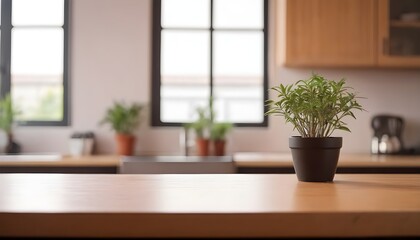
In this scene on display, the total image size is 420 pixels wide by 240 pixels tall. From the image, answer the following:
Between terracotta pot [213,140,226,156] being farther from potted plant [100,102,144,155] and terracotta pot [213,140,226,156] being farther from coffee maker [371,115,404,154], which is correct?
coffee maker [371,115,404,154]

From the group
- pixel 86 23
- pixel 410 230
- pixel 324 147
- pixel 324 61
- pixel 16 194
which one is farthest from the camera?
pixel 86 23

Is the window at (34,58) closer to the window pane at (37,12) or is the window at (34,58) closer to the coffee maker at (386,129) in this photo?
the window pane at (37,12)

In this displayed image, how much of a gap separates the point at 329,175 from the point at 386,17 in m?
2.09

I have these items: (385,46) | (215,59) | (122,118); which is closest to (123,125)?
(122,118)

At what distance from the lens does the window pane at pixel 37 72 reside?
3371 mm

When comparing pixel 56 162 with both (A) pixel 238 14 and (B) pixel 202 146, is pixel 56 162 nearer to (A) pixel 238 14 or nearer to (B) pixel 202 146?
(B) pixel 202 146

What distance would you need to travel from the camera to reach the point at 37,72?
135 inches

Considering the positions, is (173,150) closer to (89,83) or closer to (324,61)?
(89,83)

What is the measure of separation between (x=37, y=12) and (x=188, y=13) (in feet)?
3.78

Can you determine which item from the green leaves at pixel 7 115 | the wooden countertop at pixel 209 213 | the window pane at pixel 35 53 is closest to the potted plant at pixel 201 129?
the window pane at pixel 35 53

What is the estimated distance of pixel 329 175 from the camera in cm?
123

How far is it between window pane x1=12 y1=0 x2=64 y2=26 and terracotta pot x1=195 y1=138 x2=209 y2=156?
1.41 metres

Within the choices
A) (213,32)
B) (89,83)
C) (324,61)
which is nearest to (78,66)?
(89,83)

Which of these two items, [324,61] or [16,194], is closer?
[16,194]
